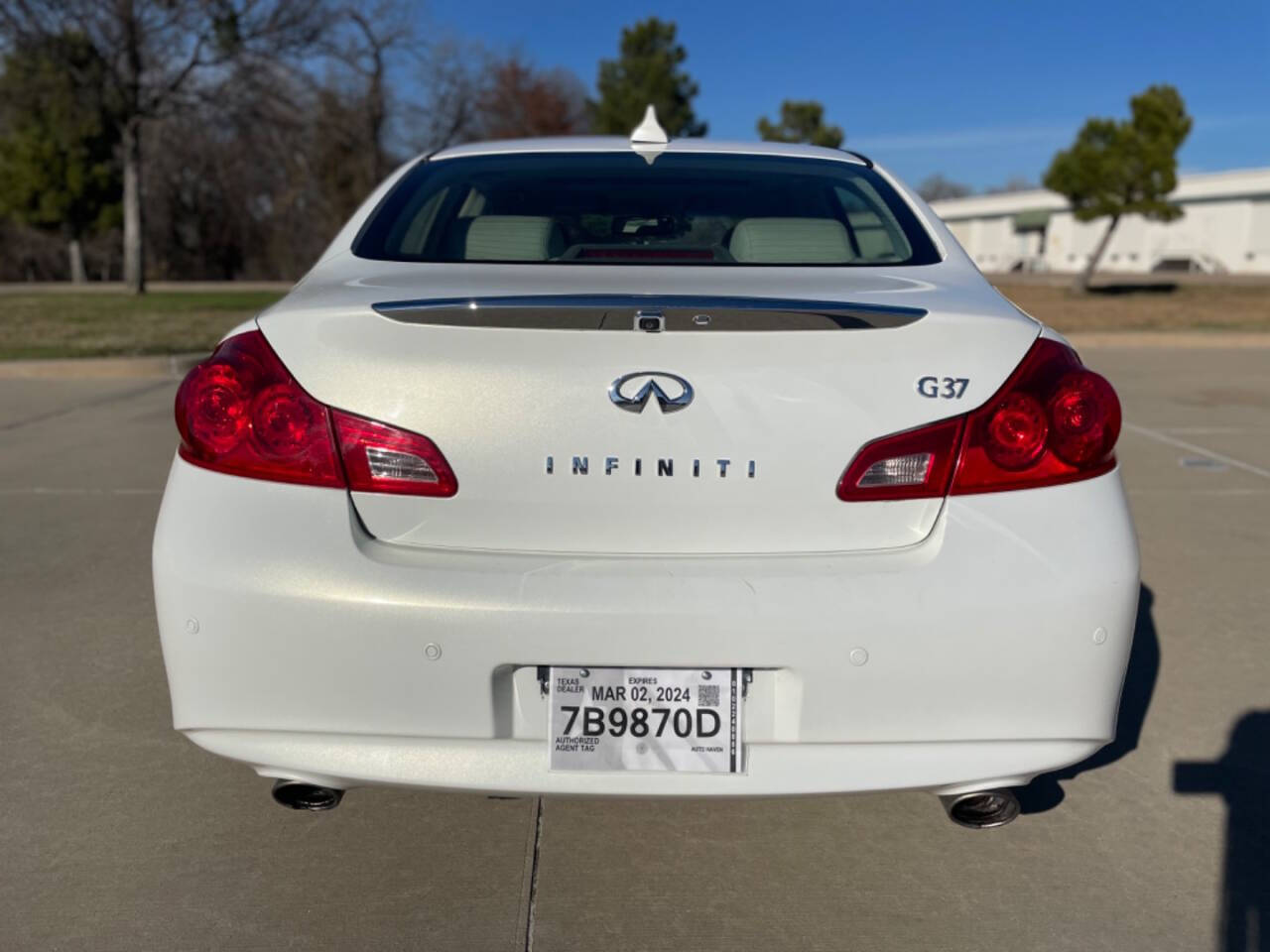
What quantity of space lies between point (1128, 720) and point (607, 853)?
62.3 inches

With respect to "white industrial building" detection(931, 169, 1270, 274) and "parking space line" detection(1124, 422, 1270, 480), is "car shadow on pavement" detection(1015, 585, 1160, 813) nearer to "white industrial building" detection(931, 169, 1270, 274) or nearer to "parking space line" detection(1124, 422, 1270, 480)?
"parking space line" detection(1124, 422, 1270, 480)

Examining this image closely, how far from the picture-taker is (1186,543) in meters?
5.08

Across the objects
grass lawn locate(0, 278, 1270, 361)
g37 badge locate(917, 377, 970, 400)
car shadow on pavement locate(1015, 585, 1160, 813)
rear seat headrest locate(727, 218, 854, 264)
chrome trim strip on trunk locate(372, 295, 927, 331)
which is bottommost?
grass lawn locate(0, 278, 1270, 361)

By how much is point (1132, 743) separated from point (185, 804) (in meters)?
2.37

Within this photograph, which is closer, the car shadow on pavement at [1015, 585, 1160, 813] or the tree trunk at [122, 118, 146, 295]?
the car shadow on pavement at [1015, 585, 1160, 813]

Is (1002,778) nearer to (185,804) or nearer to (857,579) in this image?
(857,579)

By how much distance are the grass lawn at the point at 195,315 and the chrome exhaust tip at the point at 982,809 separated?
11.2 meters

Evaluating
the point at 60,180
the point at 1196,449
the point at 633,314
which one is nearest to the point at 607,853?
the point at 633,314

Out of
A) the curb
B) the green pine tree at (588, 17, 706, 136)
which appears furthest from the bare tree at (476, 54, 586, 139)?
the curb

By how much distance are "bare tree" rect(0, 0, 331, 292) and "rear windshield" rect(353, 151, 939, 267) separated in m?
22.5

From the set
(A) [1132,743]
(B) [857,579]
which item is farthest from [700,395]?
(A) [1132,743]

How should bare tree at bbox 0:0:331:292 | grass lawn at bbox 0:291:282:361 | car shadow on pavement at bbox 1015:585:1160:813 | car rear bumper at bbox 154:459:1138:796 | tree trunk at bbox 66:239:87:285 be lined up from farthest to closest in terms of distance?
tree trunk at bbox 66:239:87:285
bare tree at bbox 0:0:331:292
grass lawn at bbox 0:291:282:361
car shadow on pavement at bbox 1015:585:1160:813
car rear bumper at bbox 154:459:1138:796

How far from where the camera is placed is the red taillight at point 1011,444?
2039 mm

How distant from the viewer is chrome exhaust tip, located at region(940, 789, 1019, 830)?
2229 mm
